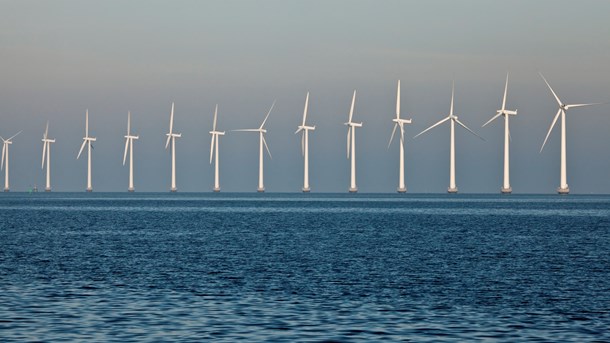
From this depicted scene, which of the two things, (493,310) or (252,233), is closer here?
(493,310)

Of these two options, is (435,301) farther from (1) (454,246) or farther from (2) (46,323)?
(1) (454,246)

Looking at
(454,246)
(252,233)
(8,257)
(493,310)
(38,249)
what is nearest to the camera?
(493,310)

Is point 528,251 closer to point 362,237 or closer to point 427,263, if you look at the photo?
point 427,263

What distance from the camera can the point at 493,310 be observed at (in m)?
32.5

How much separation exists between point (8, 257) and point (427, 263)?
20.8 meters

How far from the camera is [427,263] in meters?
53.1

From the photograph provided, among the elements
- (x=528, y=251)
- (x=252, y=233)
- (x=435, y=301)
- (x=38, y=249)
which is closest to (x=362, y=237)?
(x=252, y=233)

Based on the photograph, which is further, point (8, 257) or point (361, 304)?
point (8, 257)

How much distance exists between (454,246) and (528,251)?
20.3 ft

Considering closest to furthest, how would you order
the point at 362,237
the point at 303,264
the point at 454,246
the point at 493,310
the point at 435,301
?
the point at 493,310 → the point at 435,301 → the point at 303,264 → the point at 454,246 → the point at 362,237

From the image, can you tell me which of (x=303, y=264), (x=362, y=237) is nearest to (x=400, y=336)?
(x=303, y=264)

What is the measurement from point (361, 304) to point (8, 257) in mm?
27091

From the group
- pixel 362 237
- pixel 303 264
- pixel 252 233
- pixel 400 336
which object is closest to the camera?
pixel 400 336

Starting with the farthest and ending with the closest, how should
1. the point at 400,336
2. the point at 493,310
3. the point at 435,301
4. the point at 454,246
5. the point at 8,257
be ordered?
the point at 454,246 < the point at 8,257 < the point at 435,301 < the point at 493,310 < the point at 400,336
